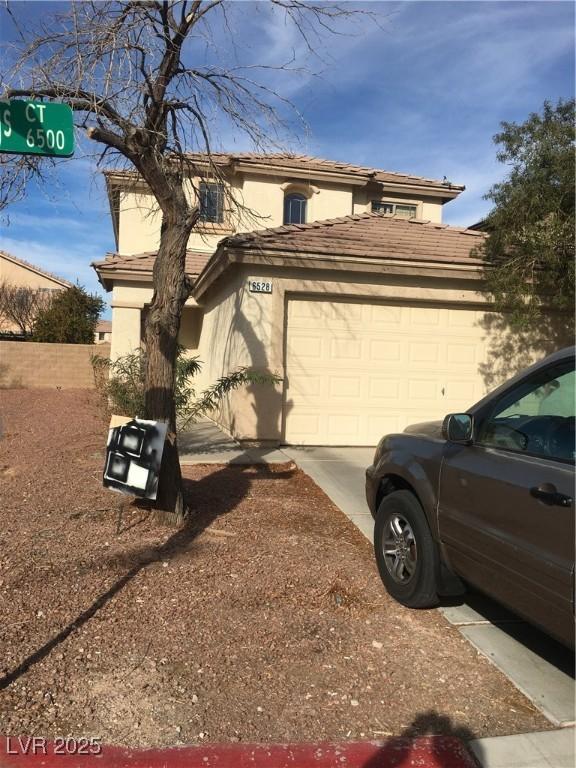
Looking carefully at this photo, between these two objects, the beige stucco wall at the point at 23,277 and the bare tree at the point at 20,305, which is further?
the beige stucco wall at the point at 23,277

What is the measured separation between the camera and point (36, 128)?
360 centimetres

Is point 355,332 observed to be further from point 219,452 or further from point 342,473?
point 219,452

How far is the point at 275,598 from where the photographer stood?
431 centimetres

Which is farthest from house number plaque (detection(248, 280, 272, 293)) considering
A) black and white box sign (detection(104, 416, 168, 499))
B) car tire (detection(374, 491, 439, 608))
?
car tire (detection(374, 491, 439, 608))

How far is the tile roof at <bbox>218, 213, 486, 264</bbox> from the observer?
9.45 meters

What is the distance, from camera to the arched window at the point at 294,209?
18.1 metres

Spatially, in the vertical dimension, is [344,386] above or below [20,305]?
below

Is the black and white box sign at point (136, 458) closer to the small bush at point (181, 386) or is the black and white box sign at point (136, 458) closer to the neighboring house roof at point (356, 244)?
the small bush at point (181, 386)

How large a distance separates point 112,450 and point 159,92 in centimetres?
330

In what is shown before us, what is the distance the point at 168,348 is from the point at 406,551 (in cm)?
279

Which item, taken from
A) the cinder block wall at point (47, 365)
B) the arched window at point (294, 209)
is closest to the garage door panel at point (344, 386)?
the arched window at point (294, 209)

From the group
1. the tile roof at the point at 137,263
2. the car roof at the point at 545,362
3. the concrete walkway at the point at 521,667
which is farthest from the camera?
the tile roof at the point at 137,263

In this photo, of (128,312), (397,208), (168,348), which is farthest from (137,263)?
(168,348)

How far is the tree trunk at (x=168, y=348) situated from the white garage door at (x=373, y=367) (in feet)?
13.2
